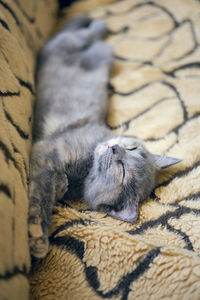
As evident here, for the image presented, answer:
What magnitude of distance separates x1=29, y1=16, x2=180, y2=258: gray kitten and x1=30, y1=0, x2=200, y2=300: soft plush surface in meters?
0.06

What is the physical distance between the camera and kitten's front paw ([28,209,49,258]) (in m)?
0.75

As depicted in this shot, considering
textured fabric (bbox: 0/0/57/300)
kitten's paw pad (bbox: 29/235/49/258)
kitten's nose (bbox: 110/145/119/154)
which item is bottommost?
kitten's nose (bbox: 110/145/119/154)

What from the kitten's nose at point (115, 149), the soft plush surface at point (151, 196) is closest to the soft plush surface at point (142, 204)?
the soft plush surface at point (151, 196)

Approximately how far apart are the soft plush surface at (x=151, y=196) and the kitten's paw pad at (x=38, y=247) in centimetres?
5

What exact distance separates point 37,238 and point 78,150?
1.63ft

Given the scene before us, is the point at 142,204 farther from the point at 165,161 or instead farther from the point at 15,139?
the point at 15,139

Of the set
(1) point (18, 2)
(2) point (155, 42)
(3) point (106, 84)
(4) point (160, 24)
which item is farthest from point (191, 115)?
(1) point (18, 2)

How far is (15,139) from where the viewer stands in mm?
847

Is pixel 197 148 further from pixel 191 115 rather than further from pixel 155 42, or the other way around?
pixel 155 42

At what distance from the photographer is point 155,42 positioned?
1.66m

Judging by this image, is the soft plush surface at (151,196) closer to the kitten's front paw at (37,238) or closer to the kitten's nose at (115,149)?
the kitten's front paw at (37,238)

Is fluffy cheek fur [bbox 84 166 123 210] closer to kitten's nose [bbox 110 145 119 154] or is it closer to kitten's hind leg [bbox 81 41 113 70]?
kitten's nose [bbox 110 145 119 154]

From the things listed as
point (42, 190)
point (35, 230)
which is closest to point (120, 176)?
point (42, 190)

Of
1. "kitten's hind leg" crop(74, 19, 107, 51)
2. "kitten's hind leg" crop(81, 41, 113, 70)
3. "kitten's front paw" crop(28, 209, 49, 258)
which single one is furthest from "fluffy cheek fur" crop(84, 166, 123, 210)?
"kitten's hind leg" crop(74, 19, 107, 51)
